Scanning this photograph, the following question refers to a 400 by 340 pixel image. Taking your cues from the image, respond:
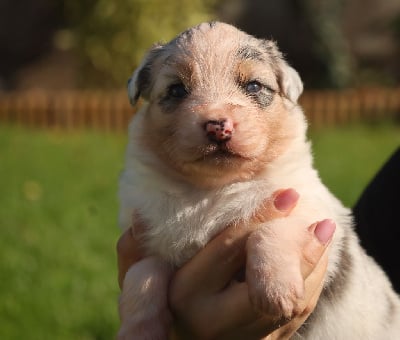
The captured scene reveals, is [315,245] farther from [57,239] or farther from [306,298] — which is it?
[57,239]

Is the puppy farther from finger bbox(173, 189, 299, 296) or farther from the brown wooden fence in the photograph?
the brown wooden fence

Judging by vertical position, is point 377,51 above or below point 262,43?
below

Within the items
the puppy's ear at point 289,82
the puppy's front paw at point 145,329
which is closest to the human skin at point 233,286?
the puppy's front paw at point 145,329

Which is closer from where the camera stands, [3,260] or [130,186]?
[130,186]

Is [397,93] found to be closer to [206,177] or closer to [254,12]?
[254,12]

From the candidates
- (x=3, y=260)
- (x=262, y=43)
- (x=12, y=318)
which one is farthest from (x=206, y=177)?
(x=3, y=260)

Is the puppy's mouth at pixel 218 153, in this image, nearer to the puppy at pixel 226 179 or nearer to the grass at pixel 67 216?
the puppy at pixel 226 179
